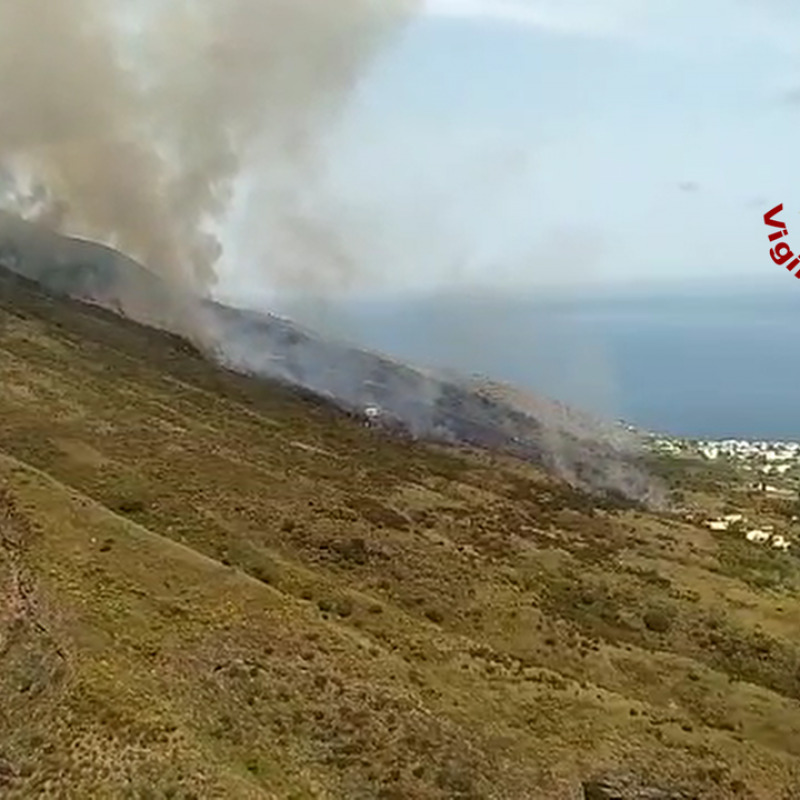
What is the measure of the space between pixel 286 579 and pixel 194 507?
1090cm

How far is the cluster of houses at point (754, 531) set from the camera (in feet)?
385

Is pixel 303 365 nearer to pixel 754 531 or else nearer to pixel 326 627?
pixel 754 531

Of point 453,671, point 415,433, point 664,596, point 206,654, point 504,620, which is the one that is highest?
point 415,433

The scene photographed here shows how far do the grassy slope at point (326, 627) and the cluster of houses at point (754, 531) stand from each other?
1762 cm

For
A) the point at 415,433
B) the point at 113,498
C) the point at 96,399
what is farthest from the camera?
the point at 415,433

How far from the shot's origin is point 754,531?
126312 millimetres

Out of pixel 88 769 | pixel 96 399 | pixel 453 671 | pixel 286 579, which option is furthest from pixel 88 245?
pixel 88 769

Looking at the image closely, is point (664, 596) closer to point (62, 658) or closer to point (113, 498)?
point (113, 498)

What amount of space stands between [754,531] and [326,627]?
82.9 m

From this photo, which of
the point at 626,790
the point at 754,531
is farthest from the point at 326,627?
the point at 754,531

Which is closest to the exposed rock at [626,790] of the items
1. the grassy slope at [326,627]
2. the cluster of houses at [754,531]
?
the grassy slope at [326,627]

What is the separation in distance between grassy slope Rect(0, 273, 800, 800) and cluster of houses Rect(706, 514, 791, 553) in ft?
57.8

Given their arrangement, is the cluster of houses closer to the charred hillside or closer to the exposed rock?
the charred hillside

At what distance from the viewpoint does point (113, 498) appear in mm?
67750
